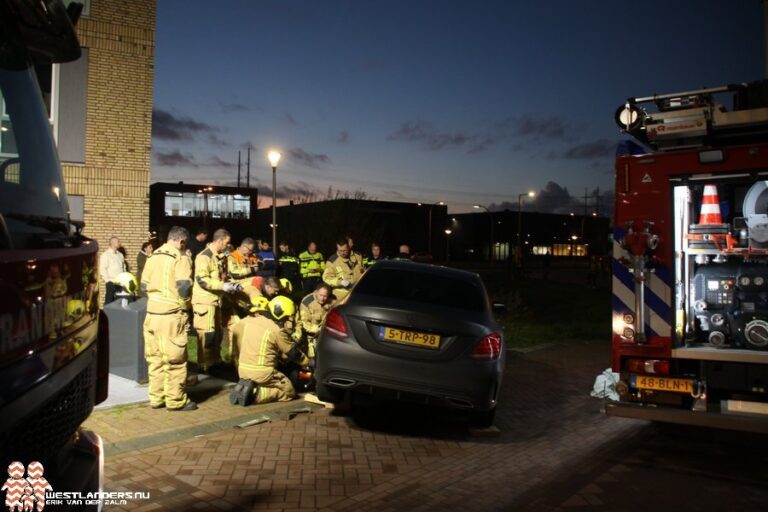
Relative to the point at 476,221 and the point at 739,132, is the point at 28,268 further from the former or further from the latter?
the point at 476,221

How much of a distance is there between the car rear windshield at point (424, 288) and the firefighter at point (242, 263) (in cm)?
307

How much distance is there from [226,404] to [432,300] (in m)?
2.54

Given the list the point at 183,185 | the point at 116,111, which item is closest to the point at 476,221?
the point at 183,185

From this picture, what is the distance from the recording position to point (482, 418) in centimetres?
625

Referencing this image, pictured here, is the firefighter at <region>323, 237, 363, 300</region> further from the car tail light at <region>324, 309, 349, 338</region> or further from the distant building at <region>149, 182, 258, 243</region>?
the distant building at <region>149, 182, 258, 243</region>

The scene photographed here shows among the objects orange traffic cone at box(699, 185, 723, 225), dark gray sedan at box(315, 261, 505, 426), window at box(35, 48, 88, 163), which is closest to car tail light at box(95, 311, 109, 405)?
dark gray sedan at box(315, 261, 505, 426)

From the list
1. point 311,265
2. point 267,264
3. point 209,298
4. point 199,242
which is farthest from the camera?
point 311,265

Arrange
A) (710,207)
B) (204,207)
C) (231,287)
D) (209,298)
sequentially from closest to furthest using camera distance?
(710,207)
(231,287)
(209,298)
(204,207)

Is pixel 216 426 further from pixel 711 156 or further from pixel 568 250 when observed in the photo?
pixel 568 250

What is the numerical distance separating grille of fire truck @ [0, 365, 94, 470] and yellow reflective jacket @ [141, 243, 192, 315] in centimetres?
402

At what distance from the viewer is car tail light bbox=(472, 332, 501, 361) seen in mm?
5703

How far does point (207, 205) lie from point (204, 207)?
141 centimetres

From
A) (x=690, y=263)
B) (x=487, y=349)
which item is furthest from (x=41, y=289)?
(x=690, y=263)

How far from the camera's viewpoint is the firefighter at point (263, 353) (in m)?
6.77
